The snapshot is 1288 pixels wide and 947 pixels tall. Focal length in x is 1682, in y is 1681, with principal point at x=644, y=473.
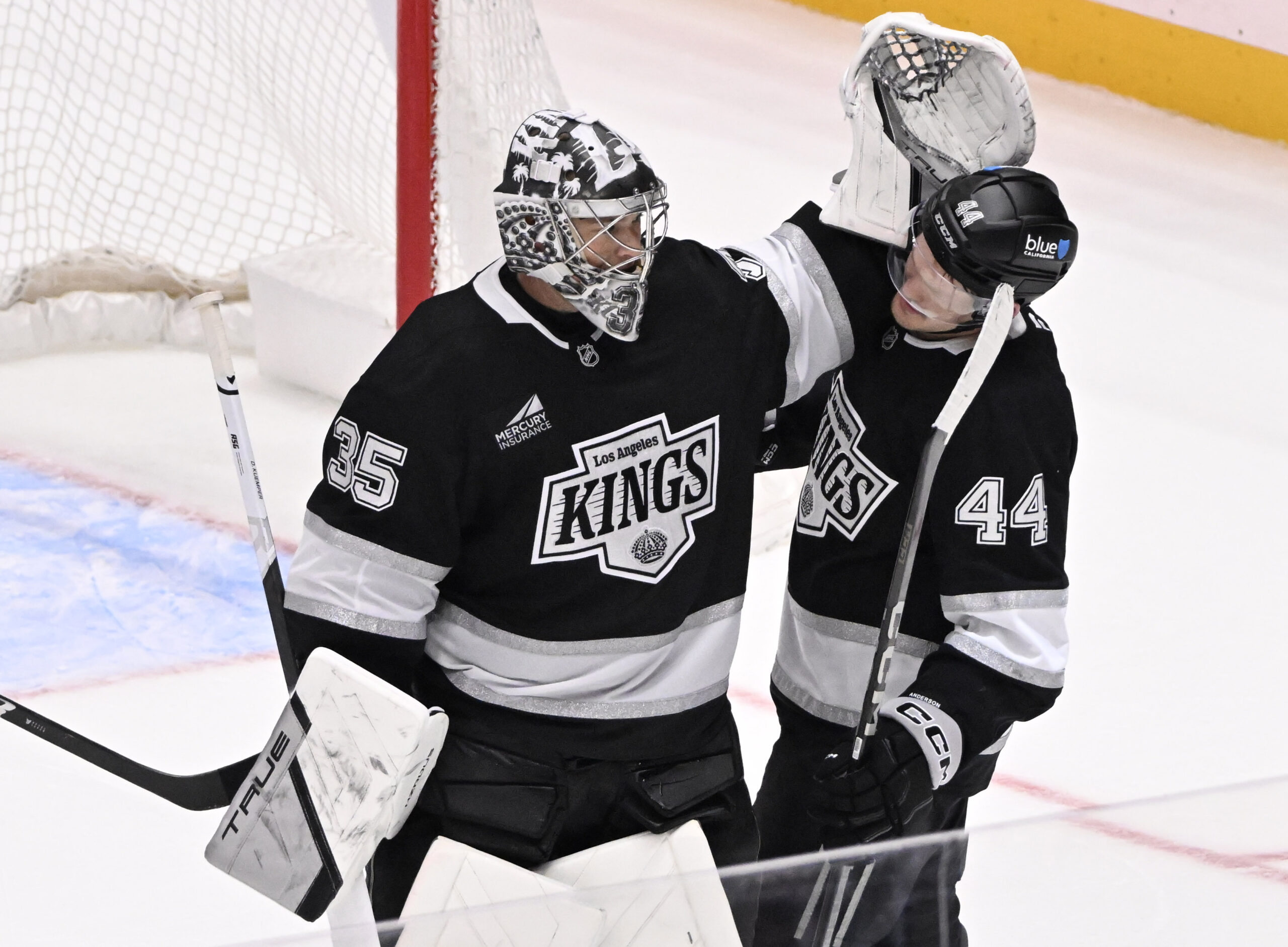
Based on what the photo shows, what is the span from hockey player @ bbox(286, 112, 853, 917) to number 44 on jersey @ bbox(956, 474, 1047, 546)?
216 mm

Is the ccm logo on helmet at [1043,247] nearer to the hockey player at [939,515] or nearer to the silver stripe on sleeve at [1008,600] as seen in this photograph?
the hockey player at [939,515]

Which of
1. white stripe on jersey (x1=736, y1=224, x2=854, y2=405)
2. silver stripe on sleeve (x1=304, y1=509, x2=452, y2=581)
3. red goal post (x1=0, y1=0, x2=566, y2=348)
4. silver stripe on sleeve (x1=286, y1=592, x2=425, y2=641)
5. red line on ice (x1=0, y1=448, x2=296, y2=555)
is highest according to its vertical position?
white stripe on jersey (x1=736, y1=224, x2=854, y2=405)

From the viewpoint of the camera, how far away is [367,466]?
1.57 m

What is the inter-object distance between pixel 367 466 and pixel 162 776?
455mm

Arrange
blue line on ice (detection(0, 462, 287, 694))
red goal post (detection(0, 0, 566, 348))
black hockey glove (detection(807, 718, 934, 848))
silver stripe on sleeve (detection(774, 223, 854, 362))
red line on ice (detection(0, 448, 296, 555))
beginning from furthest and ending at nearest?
red line on ice (detection(0, 448, 296, 555))
red goal post (detection(0, 0, 566, 348))
blue line on ice (detection(0, 462, 287, 694))
silver stripe on sleeve (detection(774, 223, 854, 362))
black hockey glove (detection(807, 718, 934, 848))

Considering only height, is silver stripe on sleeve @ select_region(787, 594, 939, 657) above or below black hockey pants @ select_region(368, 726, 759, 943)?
above

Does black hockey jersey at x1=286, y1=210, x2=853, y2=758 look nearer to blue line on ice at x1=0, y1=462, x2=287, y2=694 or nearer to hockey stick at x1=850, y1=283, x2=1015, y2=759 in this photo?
hockey stick at x1=850, y1=283, x2=1015, y2=759

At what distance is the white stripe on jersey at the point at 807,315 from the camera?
1.77m

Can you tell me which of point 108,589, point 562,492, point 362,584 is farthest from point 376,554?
point 108,589

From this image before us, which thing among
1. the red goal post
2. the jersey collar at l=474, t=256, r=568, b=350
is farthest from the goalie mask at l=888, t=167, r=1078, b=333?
the red goal post

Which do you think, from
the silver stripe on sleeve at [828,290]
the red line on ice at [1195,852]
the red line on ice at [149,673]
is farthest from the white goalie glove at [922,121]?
the red line on ice at [149,673]

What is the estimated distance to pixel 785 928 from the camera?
1414 mm

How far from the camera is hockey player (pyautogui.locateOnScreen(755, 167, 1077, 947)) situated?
64.1 inches

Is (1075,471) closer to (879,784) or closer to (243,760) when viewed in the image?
(879,784)
